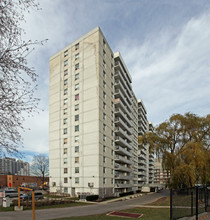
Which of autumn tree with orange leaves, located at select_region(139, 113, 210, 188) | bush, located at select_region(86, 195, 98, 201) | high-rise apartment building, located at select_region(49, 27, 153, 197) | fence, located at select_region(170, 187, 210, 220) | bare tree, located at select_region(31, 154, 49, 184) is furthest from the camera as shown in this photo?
bare tree, located at select_region(31, 154, 49, 184)

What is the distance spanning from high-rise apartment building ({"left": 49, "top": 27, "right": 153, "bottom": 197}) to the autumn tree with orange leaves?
35.8ft

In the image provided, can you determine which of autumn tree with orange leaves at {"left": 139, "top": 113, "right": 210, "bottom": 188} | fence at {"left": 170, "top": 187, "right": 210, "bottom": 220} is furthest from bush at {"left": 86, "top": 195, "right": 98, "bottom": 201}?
fence at {"left": 170, "top": 187, "right": 210, "bottom": 220}

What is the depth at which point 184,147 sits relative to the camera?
3512 centimetres

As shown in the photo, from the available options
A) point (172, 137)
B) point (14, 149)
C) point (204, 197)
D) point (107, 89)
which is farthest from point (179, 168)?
point (14, 149)

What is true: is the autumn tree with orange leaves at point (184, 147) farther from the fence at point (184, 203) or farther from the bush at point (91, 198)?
the fence at point (184, 203)

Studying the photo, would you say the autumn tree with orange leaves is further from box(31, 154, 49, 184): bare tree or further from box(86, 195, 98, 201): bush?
box(31, 154, 49, 184): bare tree

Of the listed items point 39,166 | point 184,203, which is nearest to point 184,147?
point 184,203

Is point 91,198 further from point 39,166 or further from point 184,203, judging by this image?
point 39,166

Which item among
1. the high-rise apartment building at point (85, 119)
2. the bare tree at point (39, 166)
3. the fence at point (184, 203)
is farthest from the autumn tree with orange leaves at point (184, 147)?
the bare tree at point (39, 166)

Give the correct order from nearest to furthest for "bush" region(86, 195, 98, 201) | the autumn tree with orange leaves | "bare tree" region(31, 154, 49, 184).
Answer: the autumn tree with orange leaves → "bush" region(86, 195, 98, 201) → "bare tree" region(31, 154, 49, 184)

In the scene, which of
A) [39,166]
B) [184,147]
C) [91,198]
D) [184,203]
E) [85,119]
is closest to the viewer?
[184,203]

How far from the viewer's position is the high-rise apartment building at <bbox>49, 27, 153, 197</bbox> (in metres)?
44.9

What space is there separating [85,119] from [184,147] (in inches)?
863

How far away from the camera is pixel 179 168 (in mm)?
32469
